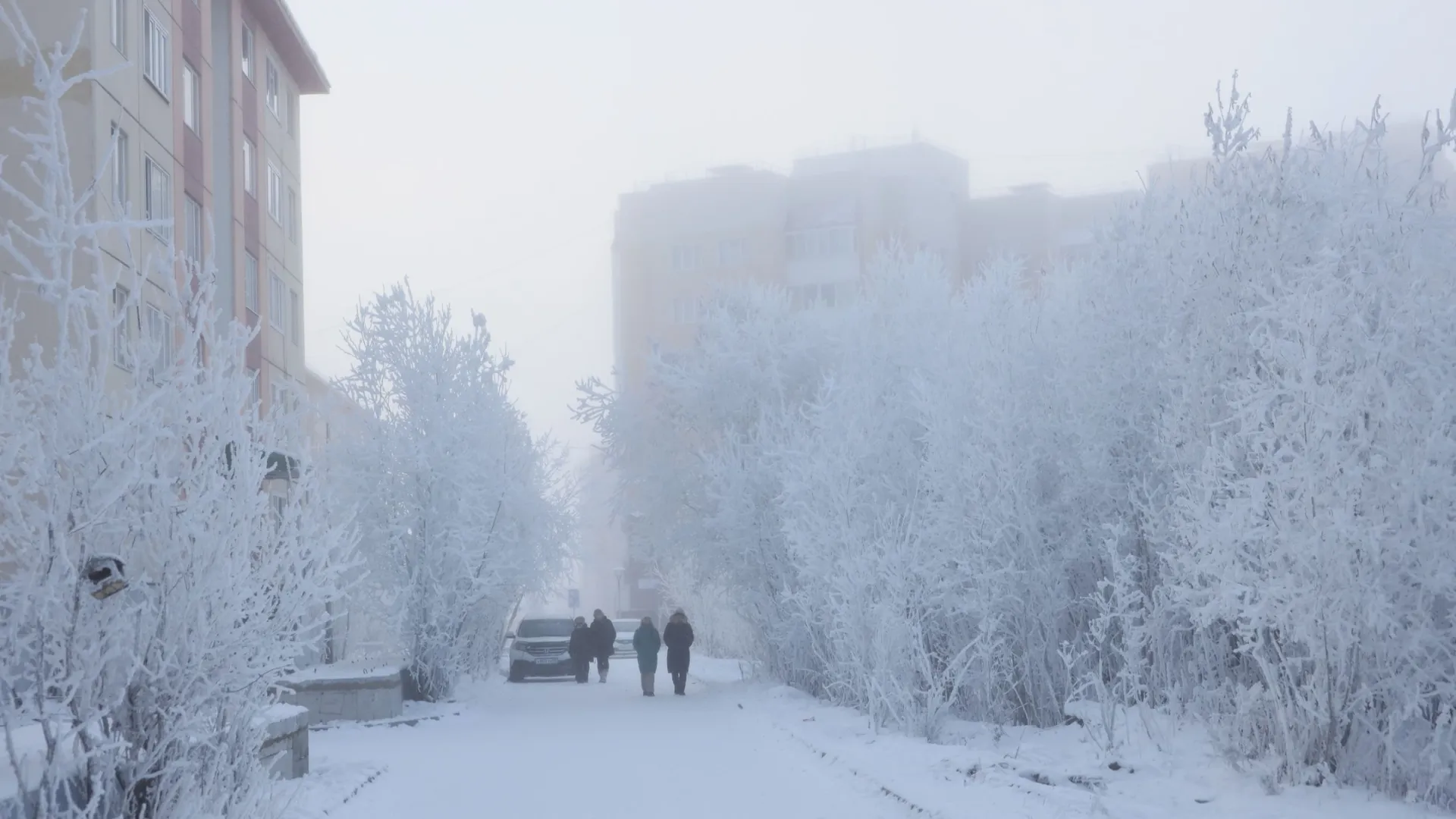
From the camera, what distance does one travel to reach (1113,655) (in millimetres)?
17719

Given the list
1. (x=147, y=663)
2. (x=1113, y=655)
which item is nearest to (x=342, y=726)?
(x=1113, y=655)

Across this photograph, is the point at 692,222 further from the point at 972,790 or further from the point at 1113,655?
the point at 972,790

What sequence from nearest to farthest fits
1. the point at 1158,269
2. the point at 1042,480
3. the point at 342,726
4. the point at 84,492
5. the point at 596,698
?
the point at 84,492, the point at 1158,269, the point at 1042,480, the point at 342,726, the point at 596,698

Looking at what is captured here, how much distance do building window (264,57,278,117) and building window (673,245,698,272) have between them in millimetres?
43086

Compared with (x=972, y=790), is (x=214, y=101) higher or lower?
higher

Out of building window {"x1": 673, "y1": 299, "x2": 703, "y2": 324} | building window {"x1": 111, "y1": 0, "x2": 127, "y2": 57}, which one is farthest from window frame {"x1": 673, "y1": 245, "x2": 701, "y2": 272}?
building window {"x1": 111, "y1": 0, "x2": 127, "y2": 57}

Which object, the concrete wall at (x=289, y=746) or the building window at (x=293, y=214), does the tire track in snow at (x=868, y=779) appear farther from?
the building window at (x=293, y=214)

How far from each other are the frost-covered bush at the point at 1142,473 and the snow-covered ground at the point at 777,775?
1.71ft

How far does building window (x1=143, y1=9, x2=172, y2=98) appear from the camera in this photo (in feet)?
88.1

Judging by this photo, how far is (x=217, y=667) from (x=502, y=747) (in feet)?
31.6

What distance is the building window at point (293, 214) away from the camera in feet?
130

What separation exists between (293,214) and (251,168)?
14.8 ft

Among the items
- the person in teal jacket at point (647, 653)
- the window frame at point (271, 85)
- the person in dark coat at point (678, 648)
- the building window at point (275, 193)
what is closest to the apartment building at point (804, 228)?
the window frame at point (271, 85)

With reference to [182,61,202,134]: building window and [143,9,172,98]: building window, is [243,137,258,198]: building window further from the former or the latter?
[143,9,172,98]: building window
